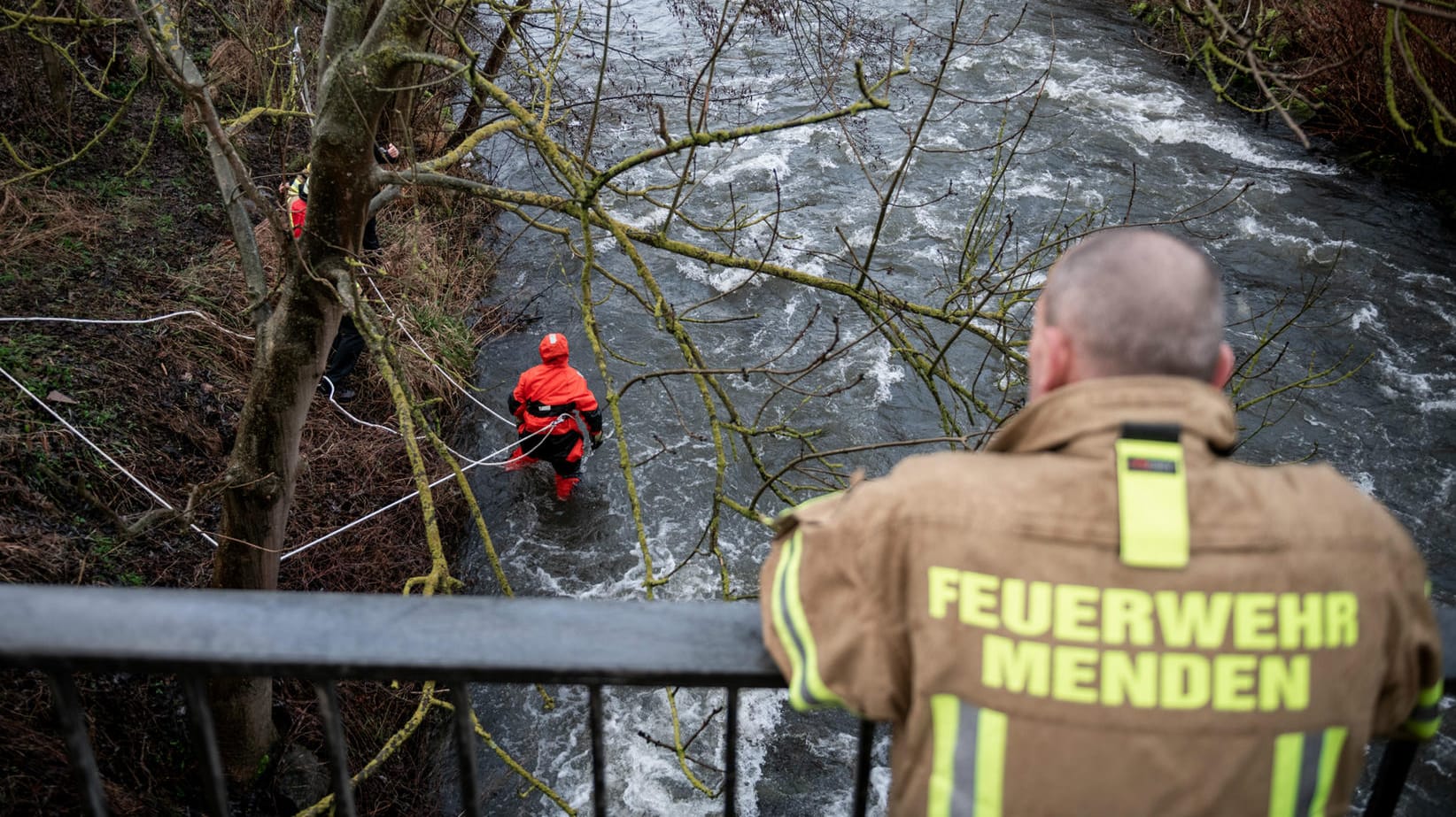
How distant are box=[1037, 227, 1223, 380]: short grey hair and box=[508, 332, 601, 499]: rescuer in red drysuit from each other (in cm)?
626

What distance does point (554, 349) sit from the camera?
287 inches

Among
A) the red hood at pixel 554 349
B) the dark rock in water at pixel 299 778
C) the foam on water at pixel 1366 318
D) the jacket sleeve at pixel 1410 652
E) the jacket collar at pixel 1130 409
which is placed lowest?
the dark rock in water at pixel 299 778

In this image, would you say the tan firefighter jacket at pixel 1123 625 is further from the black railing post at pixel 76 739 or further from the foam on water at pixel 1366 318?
the foam on water at pixel 1366 318

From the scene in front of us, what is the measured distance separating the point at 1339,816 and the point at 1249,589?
1.09ft

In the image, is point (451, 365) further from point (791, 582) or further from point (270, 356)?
point (791, 582)

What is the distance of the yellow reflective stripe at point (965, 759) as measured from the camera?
43.5 inches

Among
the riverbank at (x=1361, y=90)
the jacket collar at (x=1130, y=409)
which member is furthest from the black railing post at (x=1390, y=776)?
the riverbank at (x=1361, y=90)

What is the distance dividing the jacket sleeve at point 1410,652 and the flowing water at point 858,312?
382cm

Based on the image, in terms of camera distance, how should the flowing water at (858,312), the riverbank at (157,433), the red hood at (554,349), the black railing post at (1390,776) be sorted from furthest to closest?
the red hood at (554,349) → the flowing water at (858,312) → the riverbank at (157,433) → the black railing post at (1390,776)

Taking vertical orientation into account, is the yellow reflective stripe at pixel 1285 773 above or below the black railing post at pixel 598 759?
above

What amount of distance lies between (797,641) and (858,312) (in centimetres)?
909

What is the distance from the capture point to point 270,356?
4000mm

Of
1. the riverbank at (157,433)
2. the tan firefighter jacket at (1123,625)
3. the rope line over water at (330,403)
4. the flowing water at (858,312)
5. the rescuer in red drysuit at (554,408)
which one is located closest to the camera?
the tan firefighter jacket at (1123,625)

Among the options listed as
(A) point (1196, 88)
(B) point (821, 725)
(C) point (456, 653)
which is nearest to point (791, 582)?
(C) point (456, 653)
